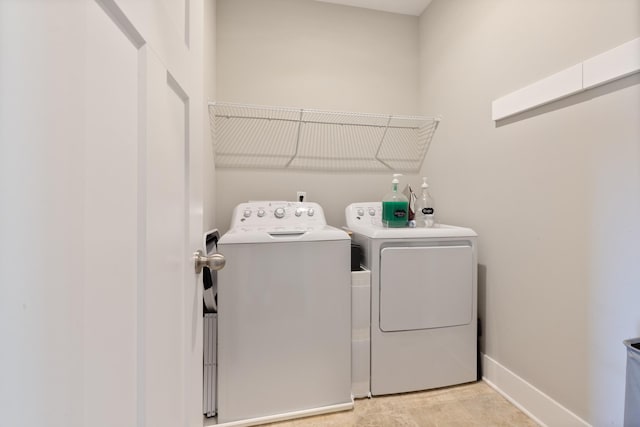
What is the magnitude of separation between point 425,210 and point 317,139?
3.37 ft

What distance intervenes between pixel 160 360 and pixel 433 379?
5.55 ft

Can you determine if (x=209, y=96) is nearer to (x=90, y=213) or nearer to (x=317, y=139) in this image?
(x=317, y=139)

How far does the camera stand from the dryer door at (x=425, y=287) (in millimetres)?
1663

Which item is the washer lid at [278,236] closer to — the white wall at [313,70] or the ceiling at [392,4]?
the white wall at [313,70]

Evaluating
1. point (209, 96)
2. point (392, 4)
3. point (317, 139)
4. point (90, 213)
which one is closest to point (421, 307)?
Answer: point (317, 139)

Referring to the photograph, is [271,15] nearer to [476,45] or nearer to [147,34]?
[476,45]

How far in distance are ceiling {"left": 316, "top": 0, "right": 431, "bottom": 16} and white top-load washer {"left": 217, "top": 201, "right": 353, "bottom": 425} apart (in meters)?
1.99

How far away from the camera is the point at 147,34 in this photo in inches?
18.5

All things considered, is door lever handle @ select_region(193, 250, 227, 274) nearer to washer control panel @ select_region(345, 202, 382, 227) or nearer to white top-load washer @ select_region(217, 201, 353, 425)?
white top-load washer @ select_region(217, 201, 353, 425)

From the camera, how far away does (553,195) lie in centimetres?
139

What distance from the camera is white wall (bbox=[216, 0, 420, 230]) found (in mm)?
2217

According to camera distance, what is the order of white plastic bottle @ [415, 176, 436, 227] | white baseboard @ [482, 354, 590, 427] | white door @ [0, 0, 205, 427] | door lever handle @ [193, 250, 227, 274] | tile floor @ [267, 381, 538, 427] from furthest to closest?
white plastic bottle @ [415, 176, 436, 227] < tile floor @ [267, 381, 538, 427] < white baseboard @ [482, 354, 590, 427] < door lever handle @ [193, 250, 227, 274] < white door @ [0, 0, 205, 427]

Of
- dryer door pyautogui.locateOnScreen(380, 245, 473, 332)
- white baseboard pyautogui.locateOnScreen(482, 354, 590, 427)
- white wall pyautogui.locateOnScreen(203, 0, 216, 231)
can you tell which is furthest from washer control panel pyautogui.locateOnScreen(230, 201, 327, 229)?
white baseboard pyautogui.locateOnScreen(482, 354, 590, 427)

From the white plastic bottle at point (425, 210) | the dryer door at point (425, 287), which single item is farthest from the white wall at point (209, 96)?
the white plastic bottle at point (425, 210)
